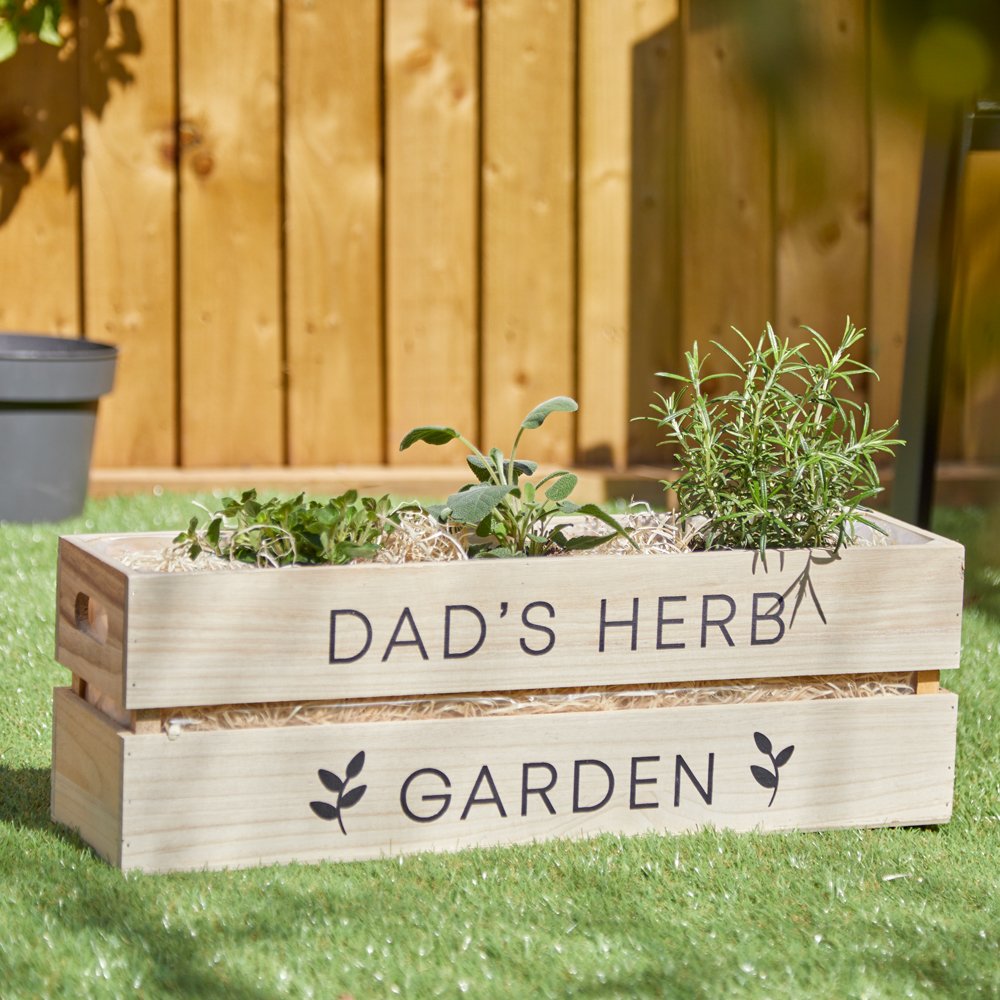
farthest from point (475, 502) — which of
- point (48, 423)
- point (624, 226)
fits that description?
point (624, 226)

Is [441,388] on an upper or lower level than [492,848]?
upper

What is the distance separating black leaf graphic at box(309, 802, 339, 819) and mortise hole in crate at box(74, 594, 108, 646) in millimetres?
337

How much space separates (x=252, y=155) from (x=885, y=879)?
2.79 meters

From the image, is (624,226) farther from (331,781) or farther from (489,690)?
(331,781)

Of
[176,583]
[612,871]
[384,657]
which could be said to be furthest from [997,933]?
[176,583]

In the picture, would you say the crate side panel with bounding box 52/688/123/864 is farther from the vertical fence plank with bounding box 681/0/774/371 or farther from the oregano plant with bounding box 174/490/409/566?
the vertical fence plank with bounding box 681/0/774/371

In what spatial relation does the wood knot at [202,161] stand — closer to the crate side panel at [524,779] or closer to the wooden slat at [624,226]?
the wooden slat at [624,226]

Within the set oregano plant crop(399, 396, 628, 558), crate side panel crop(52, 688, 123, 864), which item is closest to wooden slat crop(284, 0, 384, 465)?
oregano plant crop(399, 396, 628, 558)

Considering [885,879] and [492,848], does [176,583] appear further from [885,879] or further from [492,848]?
[885,879]

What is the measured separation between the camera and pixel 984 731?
102 inches

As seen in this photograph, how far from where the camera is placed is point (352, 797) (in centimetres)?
197

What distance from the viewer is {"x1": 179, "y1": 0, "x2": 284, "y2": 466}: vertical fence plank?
4027mm

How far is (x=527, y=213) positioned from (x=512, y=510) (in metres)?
2.21

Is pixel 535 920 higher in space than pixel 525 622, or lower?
lower
